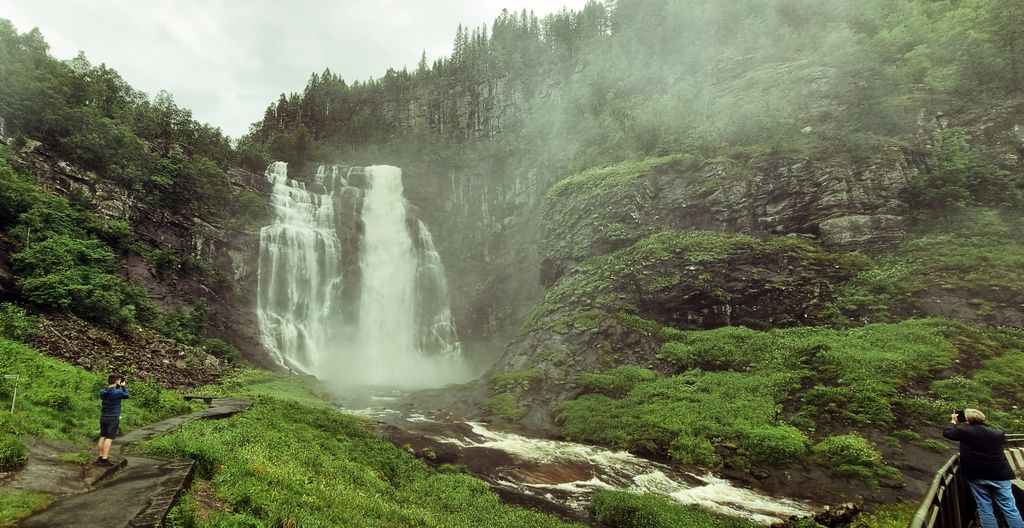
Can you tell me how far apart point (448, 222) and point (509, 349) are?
32.3 meters

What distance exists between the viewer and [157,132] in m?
46.6

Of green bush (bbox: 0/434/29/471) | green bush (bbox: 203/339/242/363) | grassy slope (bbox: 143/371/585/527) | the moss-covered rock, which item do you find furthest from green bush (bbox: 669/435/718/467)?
green bush (bbox: 203/339/242/363)

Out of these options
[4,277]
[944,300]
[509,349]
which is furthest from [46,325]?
[944,300]

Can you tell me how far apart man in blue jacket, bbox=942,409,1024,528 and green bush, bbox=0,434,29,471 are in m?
14.9

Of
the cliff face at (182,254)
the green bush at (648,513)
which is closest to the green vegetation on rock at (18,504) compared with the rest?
the green bush at (648,513)

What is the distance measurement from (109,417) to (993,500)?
16.2 m

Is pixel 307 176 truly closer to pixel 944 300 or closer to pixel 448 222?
pixel 448 222

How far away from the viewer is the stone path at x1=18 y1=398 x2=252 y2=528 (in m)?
5.73

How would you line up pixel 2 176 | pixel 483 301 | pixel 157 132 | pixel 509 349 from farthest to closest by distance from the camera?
pixel 483 301 → pixel 157 132 → pixel 509 349 → pixel 2 176

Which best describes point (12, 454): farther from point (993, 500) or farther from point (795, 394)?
point (795, 394)

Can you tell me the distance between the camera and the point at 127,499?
653cm

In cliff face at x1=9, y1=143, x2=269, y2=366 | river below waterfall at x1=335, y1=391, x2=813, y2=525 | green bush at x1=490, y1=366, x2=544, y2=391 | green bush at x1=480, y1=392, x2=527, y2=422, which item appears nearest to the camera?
river below waterfall at x1=335, y1=391, x2=813, y2=525

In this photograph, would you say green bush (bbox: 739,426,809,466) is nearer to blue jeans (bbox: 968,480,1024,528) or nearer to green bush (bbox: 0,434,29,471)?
blue jeans (bbox: 968,480,1024,528)

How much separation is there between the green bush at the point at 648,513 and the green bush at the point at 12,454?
12.6 m
